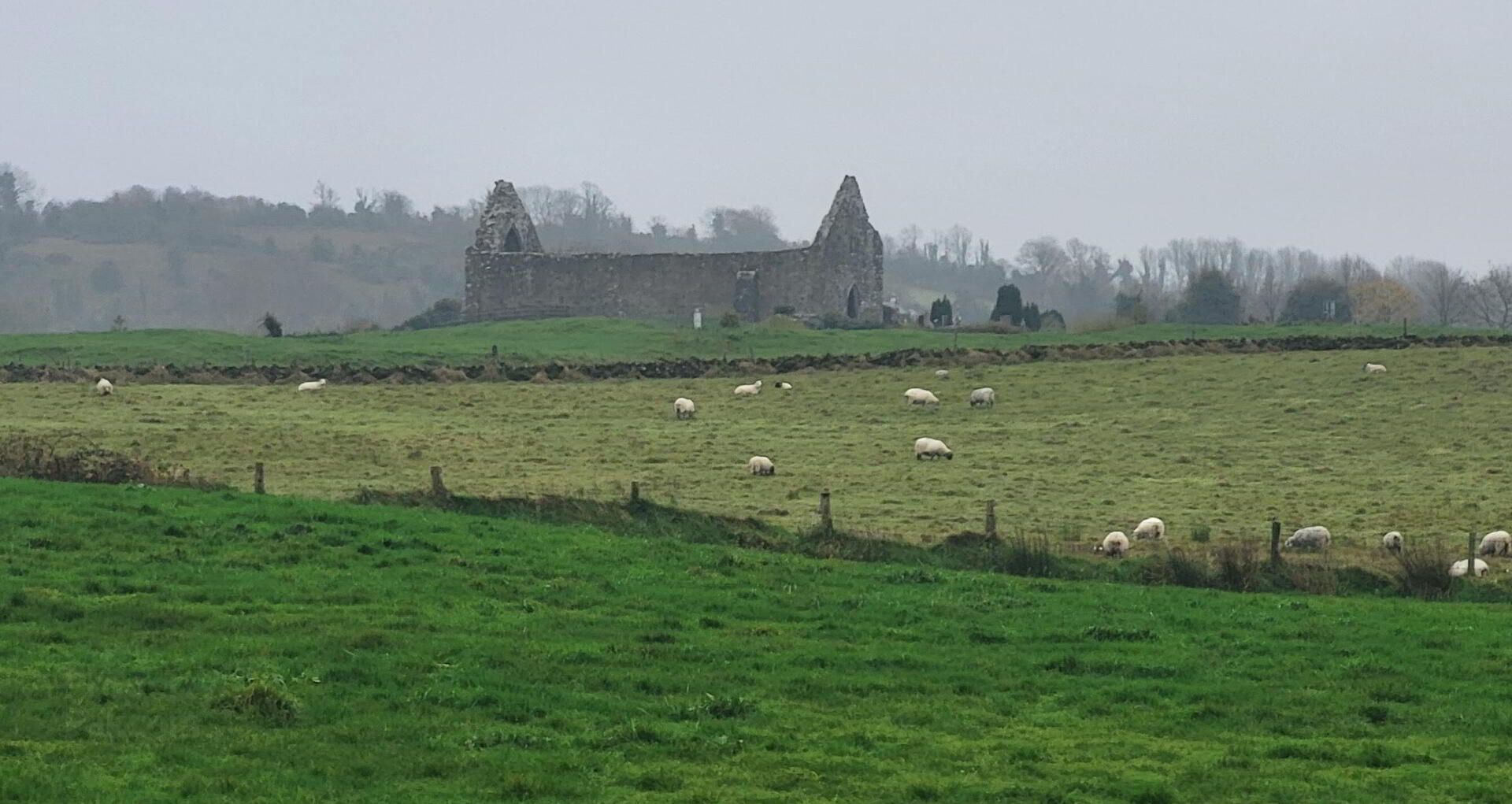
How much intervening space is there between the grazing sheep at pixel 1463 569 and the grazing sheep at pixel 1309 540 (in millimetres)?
2170

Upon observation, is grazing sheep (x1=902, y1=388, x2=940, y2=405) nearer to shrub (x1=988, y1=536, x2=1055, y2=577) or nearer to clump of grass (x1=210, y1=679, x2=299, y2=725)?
shrub (x1=988, y1=536, x2=1055, y2=577)

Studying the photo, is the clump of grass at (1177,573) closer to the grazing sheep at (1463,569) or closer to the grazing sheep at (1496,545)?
the grazing sheep at (1463,569)

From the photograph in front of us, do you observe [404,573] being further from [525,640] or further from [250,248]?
[250,248]

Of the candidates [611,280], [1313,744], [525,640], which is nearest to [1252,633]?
[1313,744]

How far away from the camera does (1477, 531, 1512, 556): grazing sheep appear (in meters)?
23.8

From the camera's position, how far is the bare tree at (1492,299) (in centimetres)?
10200

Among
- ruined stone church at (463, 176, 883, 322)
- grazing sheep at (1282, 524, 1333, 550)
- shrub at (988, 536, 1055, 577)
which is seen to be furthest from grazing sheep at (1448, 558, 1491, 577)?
ruined stone church at (463, 176, 883, 322)

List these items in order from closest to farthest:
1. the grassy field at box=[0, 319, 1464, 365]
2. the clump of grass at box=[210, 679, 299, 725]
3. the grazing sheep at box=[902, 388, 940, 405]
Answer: the clump of grass at box=[210, 679, 299, 725] → the grazing sheep at box=[902, 388, 940, 405] → the grassy field at box=[0, 319, 1464, 365]

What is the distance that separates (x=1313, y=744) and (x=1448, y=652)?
12.5 ft

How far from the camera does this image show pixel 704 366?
176ft

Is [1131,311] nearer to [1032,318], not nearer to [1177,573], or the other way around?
[1032,318]

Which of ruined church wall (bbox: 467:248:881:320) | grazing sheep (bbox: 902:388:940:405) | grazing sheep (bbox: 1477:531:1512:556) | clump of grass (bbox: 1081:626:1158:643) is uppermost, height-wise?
ruined church wall (bbox: 467:248:881:320)

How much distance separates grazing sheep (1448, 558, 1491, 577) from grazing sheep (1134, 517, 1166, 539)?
4.07 m


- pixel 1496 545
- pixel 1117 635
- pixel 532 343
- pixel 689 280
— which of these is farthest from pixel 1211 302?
pixel 1117 635
